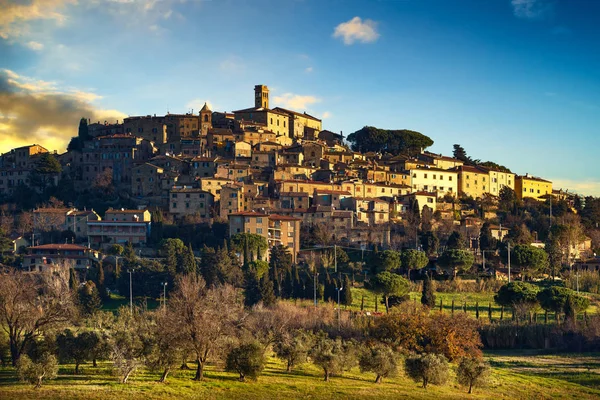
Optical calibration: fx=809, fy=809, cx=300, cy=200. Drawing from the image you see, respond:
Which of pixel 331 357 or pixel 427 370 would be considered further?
pixel 331 357

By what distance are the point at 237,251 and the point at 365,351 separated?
30.3 meters

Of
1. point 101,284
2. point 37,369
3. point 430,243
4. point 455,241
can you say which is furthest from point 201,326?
point 455,241

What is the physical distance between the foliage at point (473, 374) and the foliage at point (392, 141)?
7105cm

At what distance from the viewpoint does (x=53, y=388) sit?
33.8 metres

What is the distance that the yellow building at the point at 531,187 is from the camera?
340ft

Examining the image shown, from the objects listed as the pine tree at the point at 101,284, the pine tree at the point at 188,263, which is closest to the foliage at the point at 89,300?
the pine tree at the point at 101,284

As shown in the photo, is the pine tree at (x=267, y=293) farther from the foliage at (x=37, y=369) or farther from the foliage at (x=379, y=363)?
the foliage at (x=37, y=369)

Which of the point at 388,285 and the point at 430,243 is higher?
the point at 430,243

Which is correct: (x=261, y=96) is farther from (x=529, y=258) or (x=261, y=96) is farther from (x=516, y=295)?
(x=516, y=295)

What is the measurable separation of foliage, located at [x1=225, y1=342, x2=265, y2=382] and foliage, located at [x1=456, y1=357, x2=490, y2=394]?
981 cm

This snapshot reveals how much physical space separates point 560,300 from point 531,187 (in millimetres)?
48924

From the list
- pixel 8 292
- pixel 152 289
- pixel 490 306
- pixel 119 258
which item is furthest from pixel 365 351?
pixel 119 258

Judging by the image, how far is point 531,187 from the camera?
10444 centimetres

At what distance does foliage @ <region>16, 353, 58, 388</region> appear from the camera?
33938 millimetres
